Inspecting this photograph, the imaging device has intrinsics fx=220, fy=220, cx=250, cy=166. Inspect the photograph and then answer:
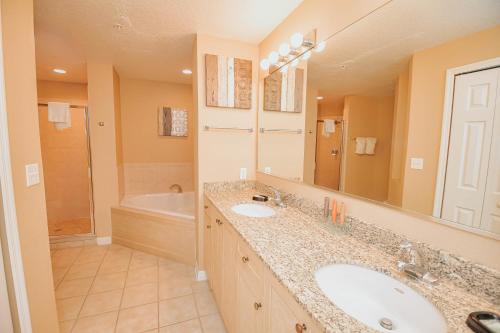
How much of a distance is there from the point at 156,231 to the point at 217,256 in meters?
1.32

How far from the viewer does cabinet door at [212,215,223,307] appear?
1671 millimetres

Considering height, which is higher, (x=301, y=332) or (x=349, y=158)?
(x=349, y=158)

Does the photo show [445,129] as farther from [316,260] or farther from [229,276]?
[229,276]

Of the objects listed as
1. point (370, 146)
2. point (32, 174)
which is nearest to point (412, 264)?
point (370, 146)

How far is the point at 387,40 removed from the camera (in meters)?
1.10

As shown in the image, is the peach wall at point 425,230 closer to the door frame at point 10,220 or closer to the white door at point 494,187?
the white door at point 494,187

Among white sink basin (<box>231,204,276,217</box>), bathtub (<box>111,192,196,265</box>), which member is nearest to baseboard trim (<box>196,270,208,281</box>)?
bathtub (<box>111,192,196,265</box>)

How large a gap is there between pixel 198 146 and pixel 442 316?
1.96 metres

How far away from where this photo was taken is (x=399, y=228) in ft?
3.32

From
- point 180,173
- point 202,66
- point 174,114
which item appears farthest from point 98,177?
point 202,66

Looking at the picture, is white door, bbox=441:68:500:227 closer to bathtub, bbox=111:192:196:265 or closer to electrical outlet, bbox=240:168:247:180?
electrical outlet, bbox=240:168:247:180

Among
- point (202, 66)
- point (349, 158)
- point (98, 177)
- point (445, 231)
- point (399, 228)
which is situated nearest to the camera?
point (445, 231)

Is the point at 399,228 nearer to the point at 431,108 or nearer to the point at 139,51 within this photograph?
the point at 431,108

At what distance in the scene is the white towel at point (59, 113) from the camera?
274 cm
